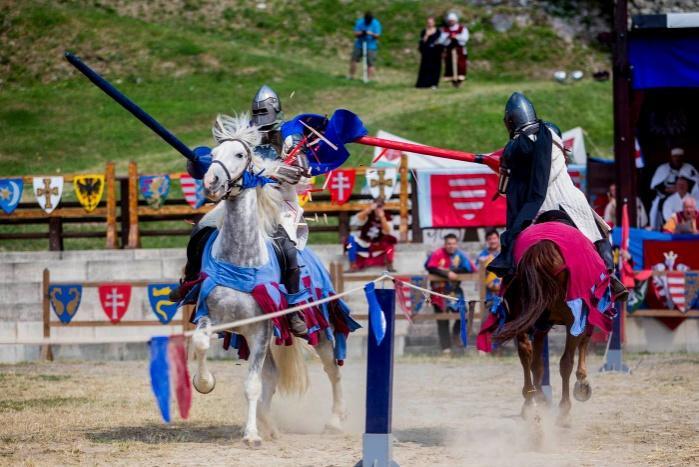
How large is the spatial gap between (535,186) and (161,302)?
9314 millimetres

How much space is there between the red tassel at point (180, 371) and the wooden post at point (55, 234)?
15475mm

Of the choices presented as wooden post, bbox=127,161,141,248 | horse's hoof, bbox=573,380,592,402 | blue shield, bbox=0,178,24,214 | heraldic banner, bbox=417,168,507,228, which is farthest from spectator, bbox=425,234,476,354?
horse's hoof, bbox=573,380,592,402

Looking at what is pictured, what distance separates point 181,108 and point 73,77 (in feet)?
15.7

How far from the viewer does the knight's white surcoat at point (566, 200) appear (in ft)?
34.3

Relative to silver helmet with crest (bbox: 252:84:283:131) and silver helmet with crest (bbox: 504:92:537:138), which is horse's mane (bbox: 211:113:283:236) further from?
silver helmet with crest (bbox: 504:92:537:138)

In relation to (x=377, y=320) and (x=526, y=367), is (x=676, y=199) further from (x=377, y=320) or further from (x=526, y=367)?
(x=377, y=320)

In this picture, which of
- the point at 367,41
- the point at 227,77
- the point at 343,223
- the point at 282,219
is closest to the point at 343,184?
the point at 343,223

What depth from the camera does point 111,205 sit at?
22.1 m

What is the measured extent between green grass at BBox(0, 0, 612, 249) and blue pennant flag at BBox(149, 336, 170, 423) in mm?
18446

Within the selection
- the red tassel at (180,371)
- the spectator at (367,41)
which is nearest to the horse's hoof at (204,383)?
the red tassel at (180,371)

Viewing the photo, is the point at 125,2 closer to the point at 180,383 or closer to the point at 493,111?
the point at 493,111

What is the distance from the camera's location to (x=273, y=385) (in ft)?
36.1

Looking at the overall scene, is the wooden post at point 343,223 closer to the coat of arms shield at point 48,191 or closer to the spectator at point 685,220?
the coat of arms shield at point 48,191

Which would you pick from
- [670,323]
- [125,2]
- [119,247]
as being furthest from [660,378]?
[125,2]
